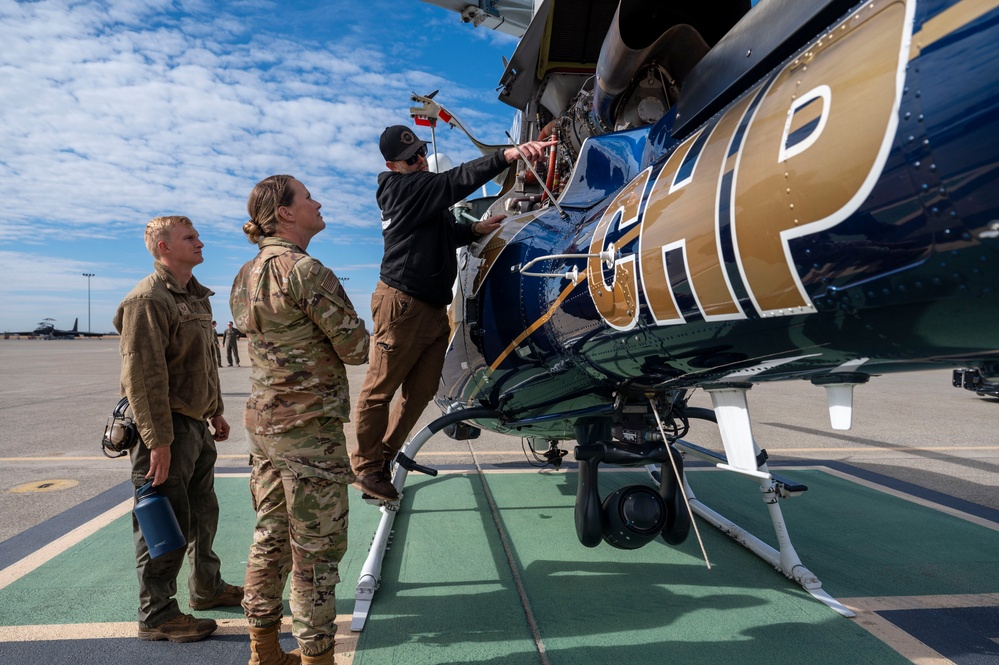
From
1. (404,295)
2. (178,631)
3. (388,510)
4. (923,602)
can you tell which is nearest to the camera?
(178,631)

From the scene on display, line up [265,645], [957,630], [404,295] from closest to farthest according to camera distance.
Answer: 1. [265,645]
2. [957,630]
3. [404,295]

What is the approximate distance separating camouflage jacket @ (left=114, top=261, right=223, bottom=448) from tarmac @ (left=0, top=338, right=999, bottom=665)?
1.14 m

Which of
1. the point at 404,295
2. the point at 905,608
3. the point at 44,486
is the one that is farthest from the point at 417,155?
the point at 44,486

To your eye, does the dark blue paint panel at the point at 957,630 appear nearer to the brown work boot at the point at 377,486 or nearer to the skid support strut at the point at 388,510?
the skid support strut at the point at 388,510

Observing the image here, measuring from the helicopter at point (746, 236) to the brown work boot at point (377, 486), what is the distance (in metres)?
0.19

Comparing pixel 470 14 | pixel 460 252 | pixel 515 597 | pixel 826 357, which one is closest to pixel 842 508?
pixel 515 597

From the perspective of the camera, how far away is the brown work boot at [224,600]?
10.6 ft

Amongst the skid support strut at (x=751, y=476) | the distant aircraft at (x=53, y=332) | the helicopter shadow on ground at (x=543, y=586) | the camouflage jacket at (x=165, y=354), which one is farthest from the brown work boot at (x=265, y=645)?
the distant aircraft at (x=53, y=332)

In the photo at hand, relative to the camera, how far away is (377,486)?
3.30 meters

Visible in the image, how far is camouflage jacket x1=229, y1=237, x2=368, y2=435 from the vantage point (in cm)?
231

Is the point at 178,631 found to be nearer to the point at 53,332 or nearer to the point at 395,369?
the point at 395,369

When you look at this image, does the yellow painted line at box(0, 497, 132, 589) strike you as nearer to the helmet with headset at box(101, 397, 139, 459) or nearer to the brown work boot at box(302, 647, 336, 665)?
the helmet with headset at box(101, 397, 139, 459)

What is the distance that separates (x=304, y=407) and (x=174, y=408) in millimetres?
1054

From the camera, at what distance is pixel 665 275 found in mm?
1667
